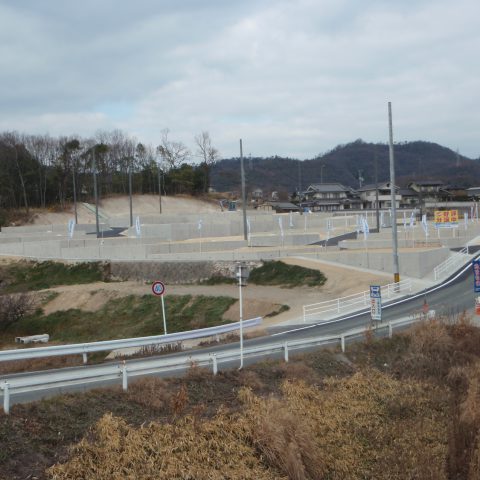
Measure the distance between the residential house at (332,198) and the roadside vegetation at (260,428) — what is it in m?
97.2

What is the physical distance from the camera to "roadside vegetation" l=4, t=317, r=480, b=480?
9.36 meters

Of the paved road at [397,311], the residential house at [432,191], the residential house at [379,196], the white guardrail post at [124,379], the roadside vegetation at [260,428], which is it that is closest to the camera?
the roadside vegetation at [260,428]

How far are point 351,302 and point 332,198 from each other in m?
85.3

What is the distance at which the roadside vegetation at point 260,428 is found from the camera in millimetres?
9359

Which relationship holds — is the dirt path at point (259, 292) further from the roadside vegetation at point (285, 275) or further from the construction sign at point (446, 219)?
the construction sign at point (446, 219)

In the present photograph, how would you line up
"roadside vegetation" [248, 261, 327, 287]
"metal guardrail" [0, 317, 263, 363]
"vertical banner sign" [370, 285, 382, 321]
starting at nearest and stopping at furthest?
Answer: "metal guardrail" [0, 317, 263, 363], "vertical banner sign" [370, 285, 382, 321], "roadside vegetation" [248, 261, 327, 287]

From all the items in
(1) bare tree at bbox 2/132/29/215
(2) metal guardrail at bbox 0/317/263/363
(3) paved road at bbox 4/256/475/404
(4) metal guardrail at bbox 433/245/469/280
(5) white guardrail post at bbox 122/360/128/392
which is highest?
(1) bare tree at bbox 2/132/29/215

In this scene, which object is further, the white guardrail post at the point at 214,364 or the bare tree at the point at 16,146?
the bare tree at the point at 16,146

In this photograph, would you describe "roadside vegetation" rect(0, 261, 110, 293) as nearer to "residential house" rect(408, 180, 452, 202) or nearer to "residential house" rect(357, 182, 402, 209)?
"residential house" rect(357, 182, 402, 209)

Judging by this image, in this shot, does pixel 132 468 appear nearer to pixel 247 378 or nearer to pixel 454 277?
pixel 247 378

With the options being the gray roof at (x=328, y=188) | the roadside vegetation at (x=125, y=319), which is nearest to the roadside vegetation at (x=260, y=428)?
the roadside vegetation at (x=125, y=319)

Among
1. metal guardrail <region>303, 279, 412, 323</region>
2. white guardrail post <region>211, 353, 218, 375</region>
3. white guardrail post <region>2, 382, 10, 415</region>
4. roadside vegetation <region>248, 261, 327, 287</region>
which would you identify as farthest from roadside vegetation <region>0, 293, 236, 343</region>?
white guardrail post <region>2, 382, 10, 415</region>

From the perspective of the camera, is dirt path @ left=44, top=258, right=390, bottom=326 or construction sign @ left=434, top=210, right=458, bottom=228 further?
construction sign @ left=434, top=210, right=458, bottom=228

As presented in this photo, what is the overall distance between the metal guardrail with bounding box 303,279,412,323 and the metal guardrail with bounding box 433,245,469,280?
3.87 m
